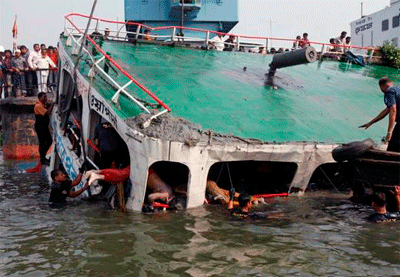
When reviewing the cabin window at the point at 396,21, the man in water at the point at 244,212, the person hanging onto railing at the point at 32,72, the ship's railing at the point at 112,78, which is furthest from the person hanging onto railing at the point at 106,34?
the cabin window at the point at 396,21

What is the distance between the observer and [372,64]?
1894 cm

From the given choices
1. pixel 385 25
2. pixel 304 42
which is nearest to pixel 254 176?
pixel 304 42

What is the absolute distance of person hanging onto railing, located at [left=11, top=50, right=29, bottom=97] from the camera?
18812 millimetres

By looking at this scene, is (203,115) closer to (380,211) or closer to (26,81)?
(380,211)

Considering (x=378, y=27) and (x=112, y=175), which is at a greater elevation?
(x=378, y=27)

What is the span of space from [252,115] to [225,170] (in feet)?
4.70

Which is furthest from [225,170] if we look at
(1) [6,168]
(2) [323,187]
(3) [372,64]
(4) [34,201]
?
(3) [372,64]

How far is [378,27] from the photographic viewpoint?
36.2 meters

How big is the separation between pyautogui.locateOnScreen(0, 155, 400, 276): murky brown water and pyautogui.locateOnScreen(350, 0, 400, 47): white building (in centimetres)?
2729

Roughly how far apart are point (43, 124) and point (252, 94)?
5934 mm

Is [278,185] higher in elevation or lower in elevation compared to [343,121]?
lower

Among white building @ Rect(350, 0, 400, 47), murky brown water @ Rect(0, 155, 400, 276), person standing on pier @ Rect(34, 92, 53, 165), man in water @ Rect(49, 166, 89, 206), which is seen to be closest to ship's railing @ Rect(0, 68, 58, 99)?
person standing on pier @ Rect(34, 92, 53, 165)

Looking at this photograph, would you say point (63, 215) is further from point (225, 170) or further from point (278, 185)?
point (278, 185)

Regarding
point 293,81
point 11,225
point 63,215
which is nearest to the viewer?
point 11,225
